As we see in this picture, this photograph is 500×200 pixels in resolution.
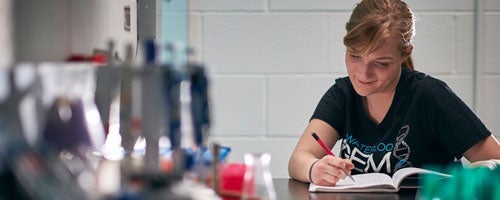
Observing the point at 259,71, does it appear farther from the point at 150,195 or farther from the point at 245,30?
the point at 150,195

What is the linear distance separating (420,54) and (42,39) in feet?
6.42

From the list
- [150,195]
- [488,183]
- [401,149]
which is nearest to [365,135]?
[401,149]

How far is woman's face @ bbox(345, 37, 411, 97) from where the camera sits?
1926mm

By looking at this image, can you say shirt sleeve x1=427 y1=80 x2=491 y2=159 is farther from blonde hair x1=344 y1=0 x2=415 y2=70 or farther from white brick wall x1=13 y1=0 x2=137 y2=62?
white brick wall x1=13 y1=0 x2=137 y2=62

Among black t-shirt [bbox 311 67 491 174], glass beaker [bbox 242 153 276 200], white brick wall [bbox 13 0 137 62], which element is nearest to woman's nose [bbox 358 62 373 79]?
black t-shirt [bbox 311 67 491 174]

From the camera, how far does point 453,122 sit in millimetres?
1889

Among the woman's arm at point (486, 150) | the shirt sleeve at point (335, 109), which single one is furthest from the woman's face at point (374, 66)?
the woman's arm at point (486, 150)

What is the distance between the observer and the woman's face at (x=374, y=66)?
6.32 ft

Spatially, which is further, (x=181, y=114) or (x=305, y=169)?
(x=305, y=169)

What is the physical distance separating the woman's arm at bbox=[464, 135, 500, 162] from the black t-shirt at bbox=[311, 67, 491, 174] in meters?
0.01

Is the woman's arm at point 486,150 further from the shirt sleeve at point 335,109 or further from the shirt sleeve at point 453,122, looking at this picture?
the shirt sleeve at point 335,109

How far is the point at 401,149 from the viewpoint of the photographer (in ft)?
6.27

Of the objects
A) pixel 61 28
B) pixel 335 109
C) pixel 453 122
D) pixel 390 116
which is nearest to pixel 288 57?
pixel 335 109

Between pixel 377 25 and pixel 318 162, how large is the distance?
0.40 metres
